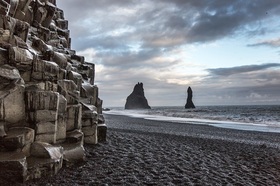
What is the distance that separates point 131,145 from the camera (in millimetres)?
19922

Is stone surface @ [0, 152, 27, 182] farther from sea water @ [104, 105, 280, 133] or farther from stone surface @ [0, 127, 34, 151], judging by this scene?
sea water @ [104, 105, 280, 133]

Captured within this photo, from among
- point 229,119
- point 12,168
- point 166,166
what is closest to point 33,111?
point 12,168

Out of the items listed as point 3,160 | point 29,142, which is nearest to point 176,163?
point 29,142

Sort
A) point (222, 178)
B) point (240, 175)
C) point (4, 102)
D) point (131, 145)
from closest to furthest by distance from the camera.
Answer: point (4, 102) → point (222, 178) → point (240, 175) → point (131, 145)

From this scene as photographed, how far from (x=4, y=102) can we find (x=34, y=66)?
2.99 meters

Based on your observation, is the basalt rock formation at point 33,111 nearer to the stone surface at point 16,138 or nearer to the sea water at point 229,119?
the stone surface at point 16,138

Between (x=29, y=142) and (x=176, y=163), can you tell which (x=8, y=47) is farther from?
(x=176, y=163)

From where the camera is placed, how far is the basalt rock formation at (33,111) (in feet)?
35.9

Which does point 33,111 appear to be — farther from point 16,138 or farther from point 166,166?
point 166,166

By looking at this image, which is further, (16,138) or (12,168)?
(16,138)

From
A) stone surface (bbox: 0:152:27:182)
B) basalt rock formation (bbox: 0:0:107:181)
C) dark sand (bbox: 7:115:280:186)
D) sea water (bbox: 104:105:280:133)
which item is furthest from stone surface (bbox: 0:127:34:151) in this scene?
sea water (bbox: 104:105:280:133)

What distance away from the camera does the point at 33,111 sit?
41.2 ft

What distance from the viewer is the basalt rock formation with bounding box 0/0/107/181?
1093 centimetres

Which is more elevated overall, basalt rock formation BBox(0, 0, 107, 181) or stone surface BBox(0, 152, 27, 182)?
basalt rock formation BBox(0, 0, 107, 181)
